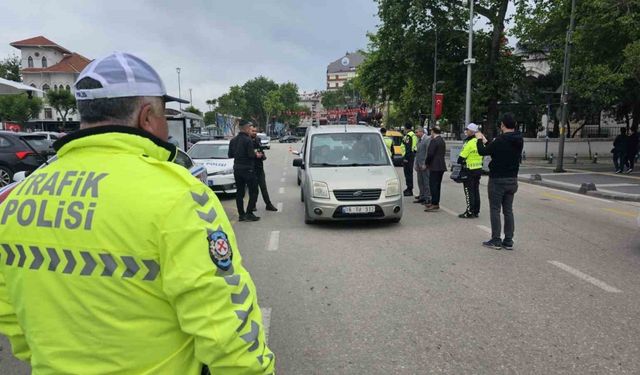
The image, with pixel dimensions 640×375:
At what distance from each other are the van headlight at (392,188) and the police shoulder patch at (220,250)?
7067mm

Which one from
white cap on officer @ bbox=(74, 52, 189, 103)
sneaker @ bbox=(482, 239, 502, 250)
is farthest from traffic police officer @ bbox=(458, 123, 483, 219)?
white cap on officer @ bbox=(74, 52, 189, 103)

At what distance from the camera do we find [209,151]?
540 inches

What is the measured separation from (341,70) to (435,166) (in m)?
160

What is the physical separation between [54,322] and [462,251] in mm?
6106

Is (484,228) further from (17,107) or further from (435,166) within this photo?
(17,107)

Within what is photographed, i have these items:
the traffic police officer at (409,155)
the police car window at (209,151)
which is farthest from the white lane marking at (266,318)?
the police car window at (209,151)

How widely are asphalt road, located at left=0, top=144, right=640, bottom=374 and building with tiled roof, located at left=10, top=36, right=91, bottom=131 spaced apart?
78.2m

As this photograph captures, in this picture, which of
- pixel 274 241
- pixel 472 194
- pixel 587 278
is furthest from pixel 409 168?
pixel 587 278

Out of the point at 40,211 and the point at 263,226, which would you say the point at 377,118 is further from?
the point at 40,211

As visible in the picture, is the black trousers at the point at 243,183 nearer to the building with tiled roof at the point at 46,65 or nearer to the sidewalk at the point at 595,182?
the sidewalk at the point at 595,182

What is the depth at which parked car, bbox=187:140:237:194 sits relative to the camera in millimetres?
12062

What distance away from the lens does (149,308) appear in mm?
1379

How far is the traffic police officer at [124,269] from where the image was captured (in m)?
1.34

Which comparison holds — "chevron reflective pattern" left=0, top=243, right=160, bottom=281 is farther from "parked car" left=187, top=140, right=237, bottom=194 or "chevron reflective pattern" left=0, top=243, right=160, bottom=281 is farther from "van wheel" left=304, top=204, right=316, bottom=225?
"parked car" left=187, top=140, right=237, bottom=194
